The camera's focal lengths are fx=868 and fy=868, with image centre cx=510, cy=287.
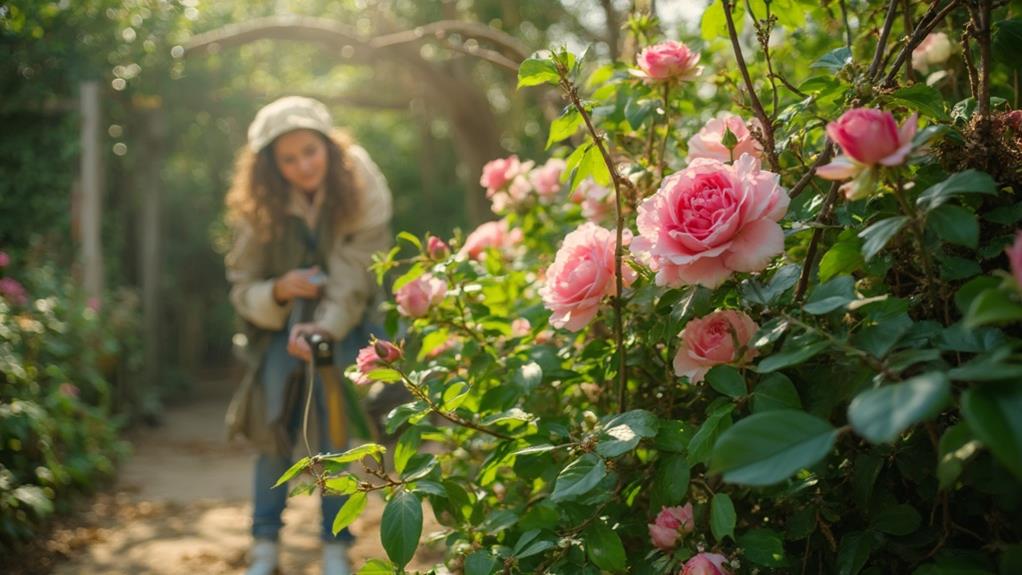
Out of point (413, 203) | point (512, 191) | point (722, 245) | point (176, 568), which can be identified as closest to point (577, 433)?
point (722, 245)

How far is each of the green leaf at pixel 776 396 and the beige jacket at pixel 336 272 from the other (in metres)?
1.68

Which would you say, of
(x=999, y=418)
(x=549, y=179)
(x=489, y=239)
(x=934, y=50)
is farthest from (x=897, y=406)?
(x=549, y=179)

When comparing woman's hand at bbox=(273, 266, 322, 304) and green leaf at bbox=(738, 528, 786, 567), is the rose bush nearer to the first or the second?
green leaf at bbox=(738, 528, 786, 567)

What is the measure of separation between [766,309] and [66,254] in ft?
19.3

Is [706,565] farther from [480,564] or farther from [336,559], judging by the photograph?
[336,559]

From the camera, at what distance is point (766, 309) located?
A: 0.93 meters

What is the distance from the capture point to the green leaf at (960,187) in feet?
2.39

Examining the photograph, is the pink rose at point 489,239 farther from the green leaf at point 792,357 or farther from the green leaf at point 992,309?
the green leaf at point 992,309

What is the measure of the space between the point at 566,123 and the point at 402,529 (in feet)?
1.85

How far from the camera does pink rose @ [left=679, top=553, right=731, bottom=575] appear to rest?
93 centimetres

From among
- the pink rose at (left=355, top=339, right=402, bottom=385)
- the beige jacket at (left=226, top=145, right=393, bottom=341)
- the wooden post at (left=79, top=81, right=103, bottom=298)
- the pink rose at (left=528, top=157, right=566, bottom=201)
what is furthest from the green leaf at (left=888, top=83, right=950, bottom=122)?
the wooden post at (left=79, top=81, right=103, bottom=298)

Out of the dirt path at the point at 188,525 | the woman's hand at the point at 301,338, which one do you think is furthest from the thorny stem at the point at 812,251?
the woman's hand at the point at 301,338

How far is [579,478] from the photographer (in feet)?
3.03

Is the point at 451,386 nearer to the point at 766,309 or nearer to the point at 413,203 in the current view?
the point at 766,309
